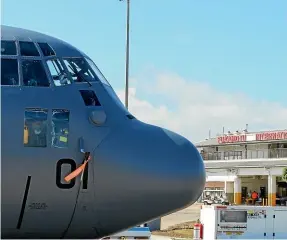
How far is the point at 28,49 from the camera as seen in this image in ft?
29.2

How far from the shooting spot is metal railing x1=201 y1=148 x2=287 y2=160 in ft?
251

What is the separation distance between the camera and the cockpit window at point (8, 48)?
344 inches

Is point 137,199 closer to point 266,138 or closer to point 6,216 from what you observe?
point 6,216

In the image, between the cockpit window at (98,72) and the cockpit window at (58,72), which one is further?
the cockpit window at (98,72)

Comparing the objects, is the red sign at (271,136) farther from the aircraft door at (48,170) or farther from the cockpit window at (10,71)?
the cockpit window at (10,71)

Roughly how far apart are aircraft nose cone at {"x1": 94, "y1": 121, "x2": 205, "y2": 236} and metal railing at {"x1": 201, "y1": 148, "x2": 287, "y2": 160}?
69.0m

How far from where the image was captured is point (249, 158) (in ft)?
267

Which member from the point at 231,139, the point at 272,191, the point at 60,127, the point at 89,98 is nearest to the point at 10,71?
the point at 60,127

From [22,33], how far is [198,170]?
339 cm

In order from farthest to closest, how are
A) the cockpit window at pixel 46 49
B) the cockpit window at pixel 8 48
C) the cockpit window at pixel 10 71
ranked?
1. the cockpit window at pixel 46 49
2. the cockpit window at pixel 8 48
3. the cockpit window at pixel 10 71

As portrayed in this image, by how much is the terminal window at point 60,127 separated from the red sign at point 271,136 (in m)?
72.0

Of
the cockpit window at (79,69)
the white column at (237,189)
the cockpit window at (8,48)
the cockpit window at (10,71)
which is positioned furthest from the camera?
the white column at (237,189)

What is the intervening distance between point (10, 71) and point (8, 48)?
1.27ft

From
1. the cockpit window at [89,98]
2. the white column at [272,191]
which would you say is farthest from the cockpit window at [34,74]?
the white column at [272,191]
